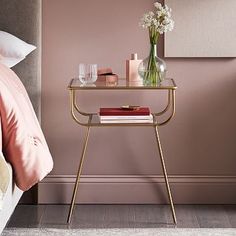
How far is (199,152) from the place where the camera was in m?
4.43

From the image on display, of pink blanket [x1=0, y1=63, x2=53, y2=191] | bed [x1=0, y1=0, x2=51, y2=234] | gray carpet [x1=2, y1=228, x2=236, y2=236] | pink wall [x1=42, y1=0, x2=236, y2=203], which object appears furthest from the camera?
pink wall [x1=42, y1=0, x2=236, y2=203]

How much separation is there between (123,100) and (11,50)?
760 millimetres

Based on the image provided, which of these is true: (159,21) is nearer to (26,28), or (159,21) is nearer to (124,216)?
(26,28)

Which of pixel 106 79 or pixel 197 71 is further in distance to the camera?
pixel 197 71

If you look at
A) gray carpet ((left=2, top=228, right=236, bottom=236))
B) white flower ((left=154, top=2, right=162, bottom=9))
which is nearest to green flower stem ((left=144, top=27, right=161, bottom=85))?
white flower ((left=154, top=2, right=162, bottom=9))

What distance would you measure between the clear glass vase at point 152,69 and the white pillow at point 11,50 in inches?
25.5

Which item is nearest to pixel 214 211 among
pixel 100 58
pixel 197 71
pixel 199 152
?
pixel 199 152

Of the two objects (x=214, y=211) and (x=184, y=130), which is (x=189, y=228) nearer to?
(x=214, y=211)

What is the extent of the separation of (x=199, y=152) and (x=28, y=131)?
1.37 meters

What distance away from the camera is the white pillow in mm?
3984

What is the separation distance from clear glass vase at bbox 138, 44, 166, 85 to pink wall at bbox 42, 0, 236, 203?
369mm

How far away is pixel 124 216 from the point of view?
418 cm

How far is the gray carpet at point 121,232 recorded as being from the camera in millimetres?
3820

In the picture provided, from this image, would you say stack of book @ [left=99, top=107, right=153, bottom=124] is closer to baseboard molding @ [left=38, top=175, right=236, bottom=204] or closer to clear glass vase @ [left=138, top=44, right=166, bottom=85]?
clear glass vase @ [left=138, top=44, right=166, bottom=85]
